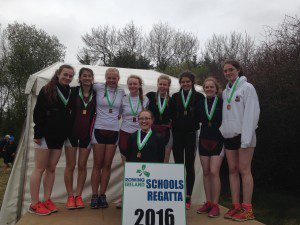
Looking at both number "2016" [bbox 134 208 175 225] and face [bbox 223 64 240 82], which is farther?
face [bbox 223 64 240 82]

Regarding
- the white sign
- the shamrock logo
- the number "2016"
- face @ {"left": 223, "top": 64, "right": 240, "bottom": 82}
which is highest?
face @ {"left": 223, "top": 64, "right": 240, "bottom": 82}

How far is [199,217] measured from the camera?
400 centimetres

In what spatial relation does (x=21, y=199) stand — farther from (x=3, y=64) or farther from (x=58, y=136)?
(x=3, y=64)

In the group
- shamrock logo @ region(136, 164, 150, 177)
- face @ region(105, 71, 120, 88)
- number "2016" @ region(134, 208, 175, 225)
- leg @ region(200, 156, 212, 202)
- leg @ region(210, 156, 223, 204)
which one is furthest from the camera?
face @ region(105, 71, 120, 88)

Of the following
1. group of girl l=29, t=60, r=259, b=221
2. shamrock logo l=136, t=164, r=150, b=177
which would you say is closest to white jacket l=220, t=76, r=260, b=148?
group of girl l=29, t=60, r=259, b=221

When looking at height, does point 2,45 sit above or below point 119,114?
above

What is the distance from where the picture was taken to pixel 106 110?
4.03 meters

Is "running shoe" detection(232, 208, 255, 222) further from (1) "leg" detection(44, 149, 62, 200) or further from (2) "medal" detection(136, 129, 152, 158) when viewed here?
(1) "leg" detection(44, 149, 62, 200)

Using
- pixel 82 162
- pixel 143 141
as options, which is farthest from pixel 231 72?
pixel 82 162

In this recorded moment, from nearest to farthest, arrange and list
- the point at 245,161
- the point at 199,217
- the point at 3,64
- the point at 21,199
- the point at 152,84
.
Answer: the point at 245,161, the point at 199,217, the point at 21,199, the point at 152,84, the point at 3,64

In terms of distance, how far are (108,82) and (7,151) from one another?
9.99 meters

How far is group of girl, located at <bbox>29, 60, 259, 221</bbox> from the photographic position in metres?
3.72

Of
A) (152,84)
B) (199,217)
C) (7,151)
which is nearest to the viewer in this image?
(199,217)

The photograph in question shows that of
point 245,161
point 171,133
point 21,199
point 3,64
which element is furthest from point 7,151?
point 3,64
